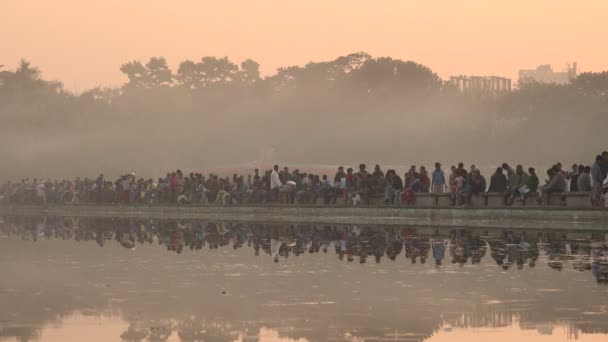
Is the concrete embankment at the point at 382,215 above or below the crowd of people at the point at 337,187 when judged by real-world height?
below

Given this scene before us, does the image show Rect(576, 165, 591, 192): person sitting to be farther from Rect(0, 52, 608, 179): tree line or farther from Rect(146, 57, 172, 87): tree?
Rect(146, 57, 172, 87): tree

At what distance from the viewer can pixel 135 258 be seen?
26.9 m

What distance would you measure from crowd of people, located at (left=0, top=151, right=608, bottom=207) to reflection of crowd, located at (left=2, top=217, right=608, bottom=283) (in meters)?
Answer: 2.93

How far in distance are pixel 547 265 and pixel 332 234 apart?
12.4 meters

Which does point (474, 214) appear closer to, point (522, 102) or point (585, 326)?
point (585, 326)

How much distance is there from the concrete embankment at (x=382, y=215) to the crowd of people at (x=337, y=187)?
2.38 ft

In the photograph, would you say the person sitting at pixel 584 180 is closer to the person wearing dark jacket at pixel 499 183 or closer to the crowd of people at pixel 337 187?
the crowd of people at pixel 337 187

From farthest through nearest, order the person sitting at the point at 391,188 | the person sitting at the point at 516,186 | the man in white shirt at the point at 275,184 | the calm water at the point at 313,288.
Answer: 1. the man in white shirt at the point at 275,184
2. the person sitting at the point at 391,188
3. the person sitting at the point at 516,186
4. the calm water at the point at 313,288

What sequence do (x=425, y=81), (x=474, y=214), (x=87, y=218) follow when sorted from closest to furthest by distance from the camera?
(x=474, y=214)
(x=87, y=218)
(x=425, y=81)

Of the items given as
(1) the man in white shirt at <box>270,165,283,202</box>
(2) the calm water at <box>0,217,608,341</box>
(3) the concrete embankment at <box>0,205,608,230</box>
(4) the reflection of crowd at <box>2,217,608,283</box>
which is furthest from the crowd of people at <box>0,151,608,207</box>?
(2) the calm water at <box>0,217,608,341</box>

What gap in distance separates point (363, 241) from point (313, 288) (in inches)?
464

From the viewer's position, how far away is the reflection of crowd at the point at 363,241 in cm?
2500

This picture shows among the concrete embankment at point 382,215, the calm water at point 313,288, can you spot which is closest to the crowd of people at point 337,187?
the concrete embankment at point 382,215

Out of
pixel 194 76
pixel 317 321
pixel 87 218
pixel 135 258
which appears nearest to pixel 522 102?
pixel 194 76
